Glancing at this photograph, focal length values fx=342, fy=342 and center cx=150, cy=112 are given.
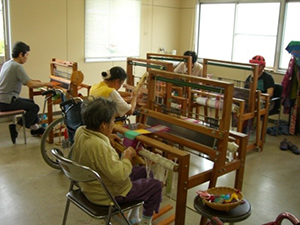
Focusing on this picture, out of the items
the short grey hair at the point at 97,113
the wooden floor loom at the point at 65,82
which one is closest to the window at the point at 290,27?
the wooden floor loom at the point at 65,82

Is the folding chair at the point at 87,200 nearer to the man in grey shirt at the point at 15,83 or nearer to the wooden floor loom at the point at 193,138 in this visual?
the wooden floor loom at the point at 193,138

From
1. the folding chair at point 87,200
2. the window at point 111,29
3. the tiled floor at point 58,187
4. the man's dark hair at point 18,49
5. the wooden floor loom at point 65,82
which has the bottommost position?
the tiled floor at point 58,187

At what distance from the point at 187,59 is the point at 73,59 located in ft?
7.23

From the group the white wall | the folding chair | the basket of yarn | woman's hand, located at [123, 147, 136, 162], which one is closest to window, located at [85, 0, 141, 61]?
the white wall

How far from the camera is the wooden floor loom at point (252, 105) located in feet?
12.7

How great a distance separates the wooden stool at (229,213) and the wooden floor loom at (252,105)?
2.08 m

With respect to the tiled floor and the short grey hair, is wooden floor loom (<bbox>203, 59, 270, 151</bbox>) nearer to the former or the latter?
the tiled floor

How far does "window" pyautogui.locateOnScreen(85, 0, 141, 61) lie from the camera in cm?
573

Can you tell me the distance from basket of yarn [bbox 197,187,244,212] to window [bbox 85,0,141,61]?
14.1ft

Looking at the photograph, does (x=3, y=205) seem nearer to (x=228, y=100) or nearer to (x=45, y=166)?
(x=45, y=166)

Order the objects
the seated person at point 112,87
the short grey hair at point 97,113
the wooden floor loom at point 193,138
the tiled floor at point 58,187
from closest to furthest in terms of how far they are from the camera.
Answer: the short grey hair at point 97,113, the wooden floor loom at point 193,138, the tiled floor at point 58,187, the seated person at point 112,87

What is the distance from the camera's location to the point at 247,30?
6.27 metres

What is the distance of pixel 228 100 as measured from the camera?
6.74 ft

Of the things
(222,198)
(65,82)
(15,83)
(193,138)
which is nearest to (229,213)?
(222,198)
